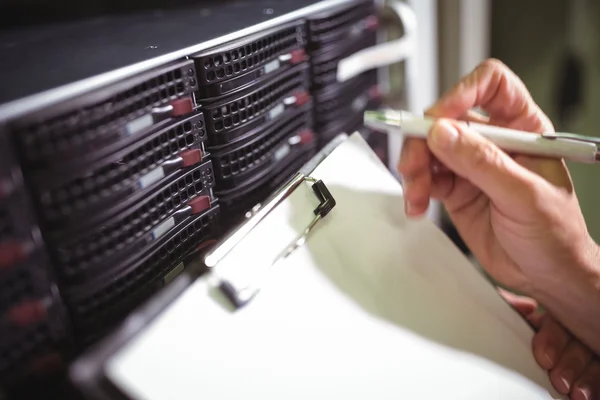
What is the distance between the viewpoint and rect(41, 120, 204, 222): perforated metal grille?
377 mm

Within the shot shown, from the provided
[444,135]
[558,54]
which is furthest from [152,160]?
[558,54]

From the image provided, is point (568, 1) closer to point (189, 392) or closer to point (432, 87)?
point (432, 87)

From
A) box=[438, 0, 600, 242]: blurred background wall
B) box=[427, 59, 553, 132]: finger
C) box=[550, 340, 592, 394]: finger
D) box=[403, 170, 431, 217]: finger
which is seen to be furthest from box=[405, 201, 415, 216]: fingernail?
box=[438, 0, 600, 242]: blurred background wall

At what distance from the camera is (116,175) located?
0.41 meters

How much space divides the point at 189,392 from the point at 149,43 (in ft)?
1.01

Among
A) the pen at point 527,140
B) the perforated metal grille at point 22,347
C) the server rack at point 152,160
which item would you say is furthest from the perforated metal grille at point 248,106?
the perforated metal grille at point 22,347

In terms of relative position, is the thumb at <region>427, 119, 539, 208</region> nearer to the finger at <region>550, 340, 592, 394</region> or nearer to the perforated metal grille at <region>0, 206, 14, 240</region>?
the finger at <region>550, 340, 592, 394</region>

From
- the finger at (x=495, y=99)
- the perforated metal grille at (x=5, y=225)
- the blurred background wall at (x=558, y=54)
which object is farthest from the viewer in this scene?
the blurred background wall at (x=558, y=54)

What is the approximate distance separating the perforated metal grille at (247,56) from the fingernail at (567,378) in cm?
42

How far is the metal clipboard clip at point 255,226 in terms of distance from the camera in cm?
44

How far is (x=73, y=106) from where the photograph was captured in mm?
369

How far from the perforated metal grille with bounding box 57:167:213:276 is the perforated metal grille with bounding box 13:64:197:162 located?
0.07 metres

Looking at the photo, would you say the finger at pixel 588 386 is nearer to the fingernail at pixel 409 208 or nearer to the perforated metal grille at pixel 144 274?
the fingernail at pixel 409 208

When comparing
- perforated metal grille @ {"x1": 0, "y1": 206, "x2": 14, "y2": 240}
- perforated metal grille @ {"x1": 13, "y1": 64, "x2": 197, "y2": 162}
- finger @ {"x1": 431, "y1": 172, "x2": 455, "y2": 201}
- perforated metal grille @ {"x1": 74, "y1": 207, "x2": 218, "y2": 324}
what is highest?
perforated metal grille @ {"x1": 13, "y1": 64, "x2": 197, "y2": 162}
